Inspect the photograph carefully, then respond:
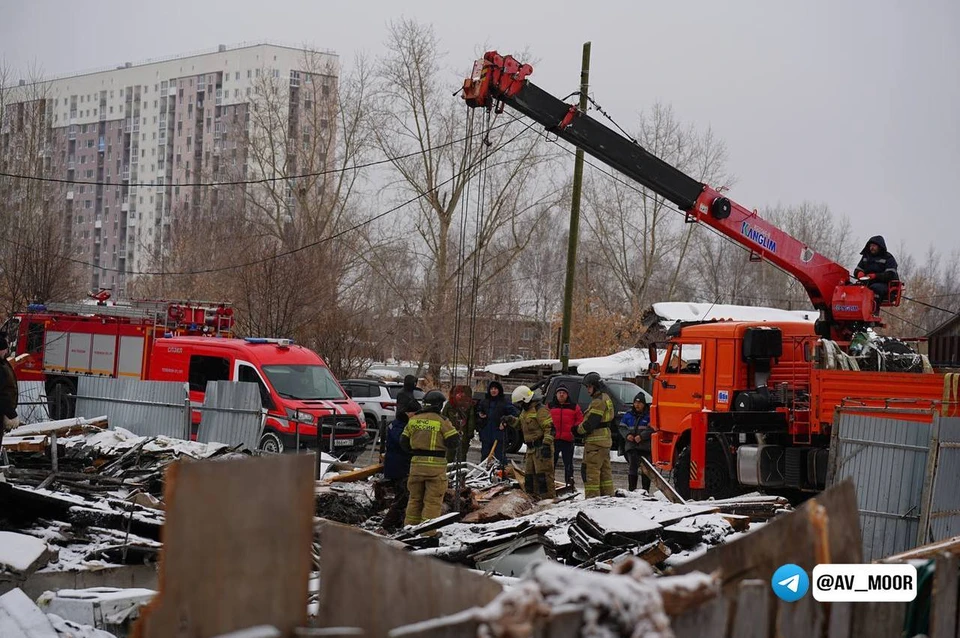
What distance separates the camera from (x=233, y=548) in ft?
7.68

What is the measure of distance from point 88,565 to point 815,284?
1175 cm

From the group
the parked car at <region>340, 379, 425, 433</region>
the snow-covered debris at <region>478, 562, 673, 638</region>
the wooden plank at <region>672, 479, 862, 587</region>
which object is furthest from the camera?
the parked car at <region>340, 379, 425, 433</region>

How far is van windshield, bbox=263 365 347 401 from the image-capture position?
18.0 metres

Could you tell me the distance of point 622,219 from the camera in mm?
51062

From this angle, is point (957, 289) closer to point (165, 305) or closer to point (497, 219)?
point (497, 219)

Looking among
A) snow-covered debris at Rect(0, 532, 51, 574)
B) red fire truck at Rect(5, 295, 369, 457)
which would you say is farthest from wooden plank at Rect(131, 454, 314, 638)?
red fire truck at Rect(5, 295, 369, 457)

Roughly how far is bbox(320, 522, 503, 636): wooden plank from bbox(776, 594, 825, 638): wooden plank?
1.08 meters

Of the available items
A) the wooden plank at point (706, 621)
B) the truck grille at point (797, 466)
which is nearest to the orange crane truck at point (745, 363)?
the truck grille at point (797, 466)

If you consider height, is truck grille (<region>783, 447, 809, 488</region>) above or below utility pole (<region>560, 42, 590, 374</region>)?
below

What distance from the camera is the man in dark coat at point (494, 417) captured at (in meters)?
16.2

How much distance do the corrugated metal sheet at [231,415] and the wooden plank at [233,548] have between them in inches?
550

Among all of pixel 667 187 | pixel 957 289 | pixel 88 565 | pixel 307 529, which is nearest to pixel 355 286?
pixel 667 187

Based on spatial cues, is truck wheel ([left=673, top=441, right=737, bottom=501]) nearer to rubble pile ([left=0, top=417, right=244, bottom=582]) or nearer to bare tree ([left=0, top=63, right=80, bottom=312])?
rubble pile ([left=0, top=417, right=244, bottom=582])

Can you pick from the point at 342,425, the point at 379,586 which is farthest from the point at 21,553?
the point at 342,425
